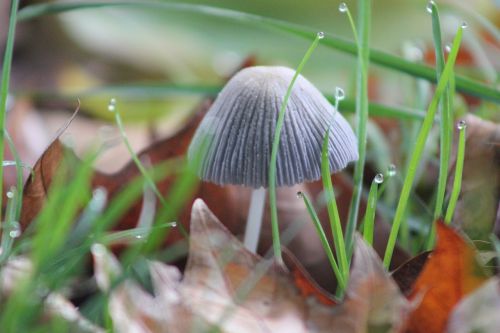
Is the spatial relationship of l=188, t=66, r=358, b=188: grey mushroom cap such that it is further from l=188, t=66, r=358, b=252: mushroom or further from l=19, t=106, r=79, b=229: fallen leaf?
l=19, t=106, r=79, b=229: fallen leaf

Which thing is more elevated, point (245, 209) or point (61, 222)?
point (61, 222)

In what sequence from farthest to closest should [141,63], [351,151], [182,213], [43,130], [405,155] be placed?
1. [141,63]
2. [43,130]
3. [405,155]
4. [182,213]
5. [351,151]

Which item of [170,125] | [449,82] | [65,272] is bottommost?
[170,125]

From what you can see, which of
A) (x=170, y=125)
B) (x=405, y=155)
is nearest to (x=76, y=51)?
(x=170, y=125)

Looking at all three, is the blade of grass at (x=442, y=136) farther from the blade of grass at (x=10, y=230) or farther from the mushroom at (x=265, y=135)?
the blade of grass at (x=10, y=230)

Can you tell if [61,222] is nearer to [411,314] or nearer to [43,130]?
[411,314]

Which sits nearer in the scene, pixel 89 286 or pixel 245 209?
pixel 89 286

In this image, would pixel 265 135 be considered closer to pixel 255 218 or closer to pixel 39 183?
pixel 255 218
